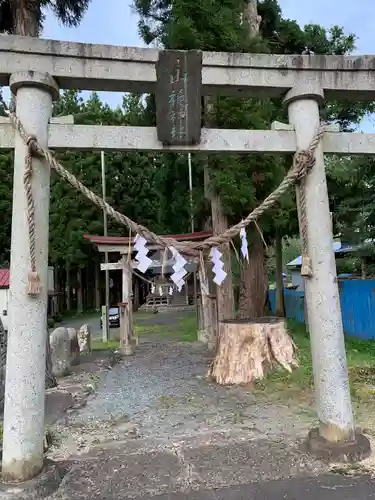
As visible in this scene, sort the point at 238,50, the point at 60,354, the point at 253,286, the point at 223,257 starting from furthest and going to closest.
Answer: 1. the point at 253,286
2. the point at 223,257
3. the point at 238,50
4. the point at 60,354

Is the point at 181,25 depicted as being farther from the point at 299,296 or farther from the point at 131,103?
the point at 131,103

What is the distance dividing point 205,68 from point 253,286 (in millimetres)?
6406

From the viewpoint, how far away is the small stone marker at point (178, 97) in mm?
3047

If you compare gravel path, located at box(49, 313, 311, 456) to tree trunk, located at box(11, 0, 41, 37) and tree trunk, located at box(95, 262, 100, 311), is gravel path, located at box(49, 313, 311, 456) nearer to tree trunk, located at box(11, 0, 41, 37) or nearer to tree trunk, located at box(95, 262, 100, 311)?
tree trunk, located at box(11, 0, 41, 37)

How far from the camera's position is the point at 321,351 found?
3.11 meters

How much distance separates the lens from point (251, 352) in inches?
232

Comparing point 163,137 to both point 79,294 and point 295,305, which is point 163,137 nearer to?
point 295,305

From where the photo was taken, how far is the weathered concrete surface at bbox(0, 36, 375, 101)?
301 cm

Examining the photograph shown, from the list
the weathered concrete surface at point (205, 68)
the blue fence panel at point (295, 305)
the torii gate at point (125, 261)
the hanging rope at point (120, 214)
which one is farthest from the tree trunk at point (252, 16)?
the blue fence panel at point (295, 305)

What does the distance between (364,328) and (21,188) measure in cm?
843

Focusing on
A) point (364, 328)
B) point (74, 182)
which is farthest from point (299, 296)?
point (74, 182)

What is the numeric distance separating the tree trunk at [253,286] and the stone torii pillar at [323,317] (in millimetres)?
5549

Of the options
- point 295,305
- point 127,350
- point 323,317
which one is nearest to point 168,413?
point 323,317

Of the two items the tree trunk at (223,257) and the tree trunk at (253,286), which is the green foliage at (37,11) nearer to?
the tree trunk at (223,257)
